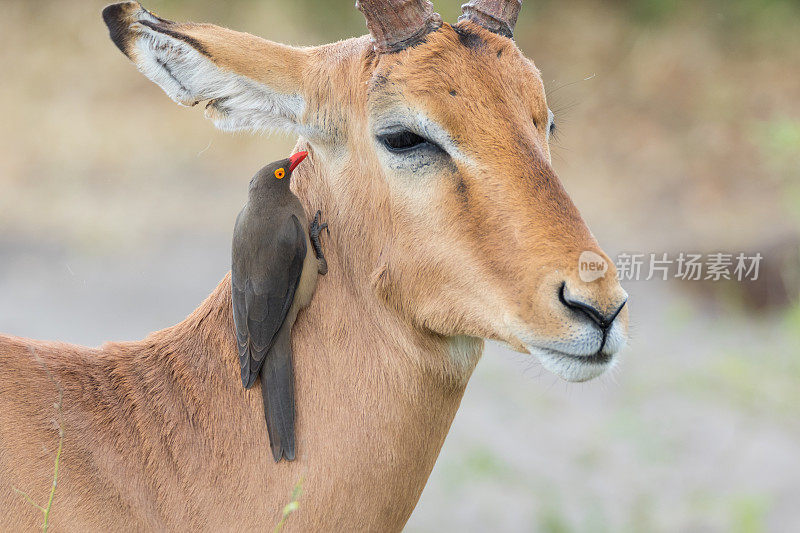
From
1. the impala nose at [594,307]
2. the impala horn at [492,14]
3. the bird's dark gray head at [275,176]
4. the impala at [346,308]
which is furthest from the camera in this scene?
the impala horn at [492,14]

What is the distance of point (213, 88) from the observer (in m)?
3.33

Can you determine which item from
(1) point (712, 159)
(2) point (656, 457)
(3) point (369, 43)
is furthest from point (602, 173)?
(3) point (369, 43)

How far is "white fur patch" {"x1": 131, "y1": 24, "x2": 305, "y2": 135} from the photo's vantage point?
3.23 meters

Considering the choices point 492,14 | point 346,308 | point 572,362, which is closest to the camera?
point 572,362

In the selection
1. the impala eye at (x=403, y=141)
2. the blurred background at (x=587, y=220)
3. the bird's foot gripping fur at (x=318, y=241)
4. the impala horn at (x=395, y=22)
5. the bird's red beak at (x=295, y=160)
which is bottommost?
the blurred background at (x=587, y=220)

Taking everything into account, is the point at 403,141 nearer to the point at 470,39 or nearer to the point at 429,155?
the point at 429,155

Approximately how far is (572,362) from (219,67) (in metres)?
1.59

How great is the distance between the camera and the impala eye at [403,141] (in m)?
3.24

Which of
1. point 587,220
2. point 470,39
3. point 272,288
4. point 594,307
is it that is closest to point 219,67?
point 272,288

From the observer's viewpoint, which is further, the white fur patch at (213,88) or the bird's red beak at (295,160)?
the bird's red beak at (295,160)

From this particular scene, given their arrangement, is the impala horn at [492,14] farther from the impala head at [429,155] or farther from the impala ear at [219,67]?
the impala ear at [219,67]

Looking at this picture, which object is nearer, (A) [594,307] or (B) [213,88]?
(A) [594,307]

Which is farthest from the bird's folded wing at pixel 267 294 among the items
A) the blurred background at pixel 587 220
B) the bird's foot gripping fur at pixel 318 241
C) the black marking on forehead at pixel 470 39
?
the blurred background at pixel 587 220

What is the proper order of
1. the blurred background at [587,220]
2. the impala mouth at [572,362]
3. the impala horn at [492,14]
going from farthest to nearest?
the blurred background at [587,220]
the impala horn at [492,14]
the impala mouth at [572,362]
